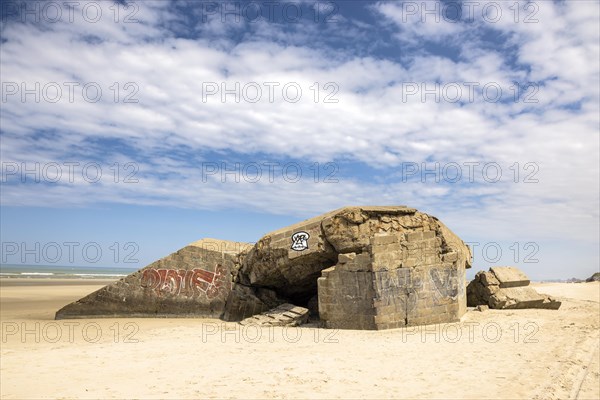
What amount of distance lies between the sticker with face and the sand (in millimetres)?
2035

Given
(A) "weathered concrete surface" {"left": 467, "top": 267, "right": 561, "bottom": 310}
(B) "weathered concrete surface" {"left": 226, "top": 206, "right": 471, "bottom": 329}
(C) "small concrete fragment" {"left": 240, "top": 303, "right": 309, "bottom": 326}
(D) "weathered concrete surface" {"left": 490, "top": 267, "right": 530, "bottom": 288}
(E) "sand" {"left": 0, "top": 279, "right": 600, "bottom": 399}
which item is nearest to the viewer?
(E) "sand" {"left": 0, "top": 279, "right": 600, "bottom": 399}

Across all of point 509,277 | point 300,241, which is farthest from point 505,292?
point 300,241

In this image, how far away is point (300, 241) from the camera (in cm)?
1169

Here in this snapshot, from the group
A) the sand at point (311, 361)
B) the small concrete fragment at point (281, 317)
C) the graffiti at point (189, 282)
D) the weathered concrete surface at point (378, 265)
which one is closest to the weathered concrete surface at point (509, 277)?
the sand at point (311, 361)

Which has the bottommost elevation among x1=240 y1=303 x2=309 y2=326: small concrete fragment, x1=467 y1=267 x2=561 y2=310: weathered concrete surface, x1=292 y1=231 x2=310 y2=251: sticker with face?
x1=240 y1=303 x2=309 y2=326: small concrete fragment

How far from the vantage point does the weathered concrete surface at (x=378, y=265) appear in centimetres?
1010

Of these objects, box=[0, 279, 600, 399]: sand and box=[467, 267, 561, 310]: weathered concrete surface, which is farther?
box=[467, 267, 561, 310]: weathered concrete surface

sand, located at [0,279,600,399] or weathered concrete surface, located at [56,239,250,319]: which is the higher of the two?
weathered concrete surface, located at [56,239,250,319]

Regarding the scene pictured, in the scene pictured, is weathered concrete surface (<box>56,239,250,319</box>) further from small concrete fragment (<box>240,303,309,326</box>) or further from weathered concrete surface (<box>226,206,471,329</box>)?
weathered concrete surface (<box>226,206,471,329</box>)

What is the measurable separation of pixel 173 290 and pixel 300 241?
14.9ft

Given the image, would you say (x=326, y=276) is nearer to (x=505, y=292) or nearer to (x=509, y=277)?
(x=505, y=292)

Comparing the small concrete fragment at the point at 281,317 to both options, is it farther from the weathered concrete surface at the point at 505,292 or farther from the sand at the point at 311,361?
the weathered concrete surface at the point at 505,292

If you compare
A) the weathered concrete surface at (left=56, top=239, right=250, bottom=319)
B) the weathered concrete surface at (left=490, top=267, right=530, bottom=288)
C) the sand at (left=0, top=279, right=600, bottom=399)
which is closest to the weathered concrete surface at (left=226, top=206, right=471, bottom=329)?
the sand at (left=0, top=279, right=600, bottom=399)

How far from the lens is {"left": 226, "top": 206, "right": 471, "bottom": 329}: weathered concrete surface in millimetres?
10102
